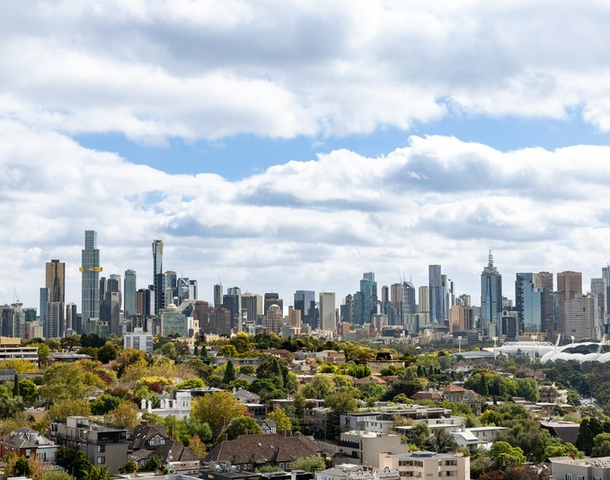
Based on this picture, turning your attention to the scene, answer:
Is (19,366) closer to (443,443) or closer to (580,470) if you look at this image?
(443,443)

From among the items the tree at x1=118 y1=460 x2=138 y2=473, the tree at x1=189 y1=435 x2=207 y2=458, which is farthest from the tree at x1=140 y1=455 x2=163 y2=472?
the tree at x1=189 y1=435 x2=207 y2=458

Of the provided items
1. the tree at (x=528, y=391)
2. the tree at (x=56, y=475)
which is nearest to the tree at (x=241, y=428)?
the tree at (x=56, y=475)

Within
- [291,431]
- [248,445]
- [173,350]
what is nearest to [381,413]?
[291,431]

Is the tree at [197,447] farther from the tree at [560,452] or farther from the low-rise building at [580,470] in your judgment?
the tree at [560,452]

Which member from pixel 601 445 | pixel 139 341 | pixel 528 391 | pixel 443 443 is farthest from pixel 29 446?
pixel 139 341

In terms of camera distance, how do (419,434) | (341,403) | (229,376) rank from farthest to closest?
(229,376) → (341,403) → (419,434)

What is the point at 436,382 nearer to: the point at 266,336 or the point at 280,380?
the point at 280,380
